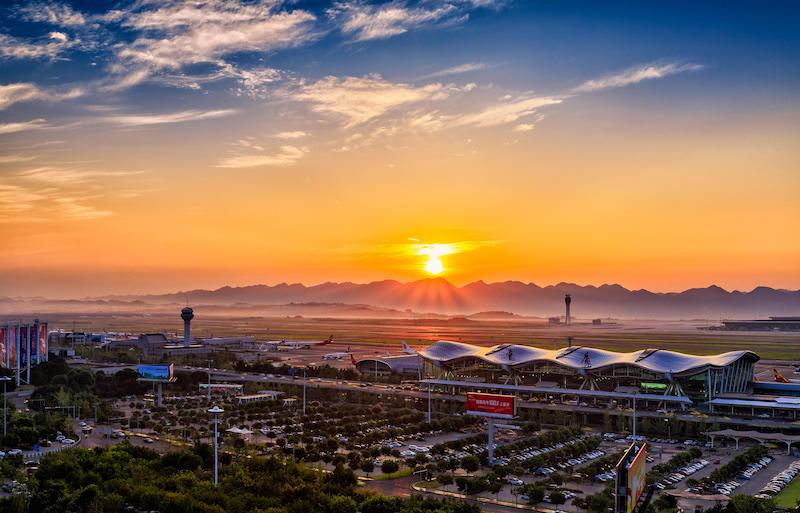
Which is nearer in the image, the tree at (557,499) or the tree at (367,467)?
the tree at (557,499)

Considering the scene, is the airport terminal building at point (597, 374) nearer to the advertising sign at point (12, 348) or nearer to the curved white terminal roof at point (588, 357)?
the curved white terminal roof at point (588, 357)

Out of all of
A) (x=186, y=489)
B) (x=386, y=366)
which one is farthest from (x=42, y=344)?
(x=186, y=489)

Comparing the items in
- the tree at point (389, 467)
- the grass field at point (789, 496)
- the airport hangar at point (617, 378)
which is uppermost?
the airport hangar at point (617, 378)

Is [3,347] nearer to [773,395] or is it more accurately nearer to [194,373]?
[194,373]

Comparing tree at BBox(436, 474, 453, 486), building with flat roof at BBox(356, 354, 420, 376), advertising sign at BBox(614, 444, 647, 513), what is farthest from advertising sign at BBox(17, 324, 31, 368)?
advertising sign at BBox(614, 444, 647, 513)

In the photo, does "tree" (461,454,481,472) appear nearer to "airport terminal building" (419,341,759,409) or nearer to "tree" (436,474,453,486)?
"tree" (436,474,453,486)

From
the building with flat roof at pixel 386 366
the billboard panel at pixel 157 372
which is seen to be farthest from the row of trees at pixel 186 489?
the building with flat roof at pixel 386 366

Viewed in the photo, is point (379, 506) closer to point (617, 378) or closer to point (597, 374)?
point (597, 374)

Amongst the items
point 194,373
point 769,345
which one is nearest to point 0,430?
point 194,373
